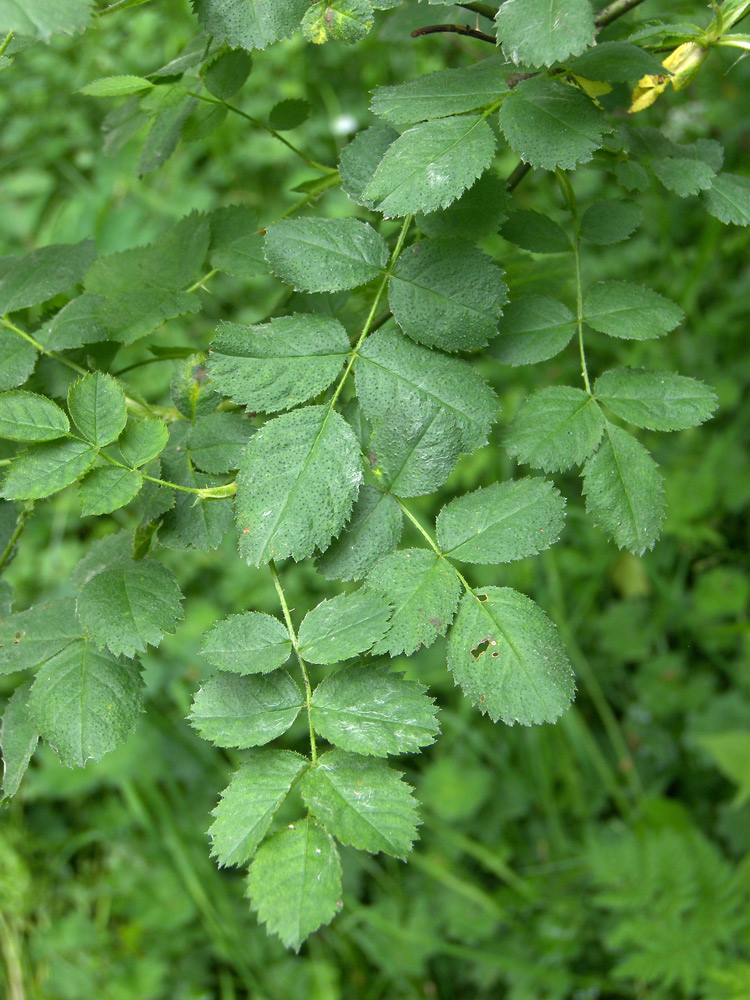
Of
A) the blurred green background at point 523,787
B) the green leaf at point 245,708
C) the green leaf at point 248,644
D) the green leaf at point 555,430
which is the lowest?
the blurred green background at point 523,787

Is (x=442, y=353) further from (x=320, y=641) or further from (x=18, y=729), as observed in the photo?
(x=18, y=729)

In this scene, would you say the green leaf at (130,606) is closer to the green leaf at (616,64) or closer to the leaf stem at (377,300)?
the leaf stem at (377,300)

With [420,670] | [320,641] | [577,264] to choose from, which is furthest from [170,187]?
[320,641]

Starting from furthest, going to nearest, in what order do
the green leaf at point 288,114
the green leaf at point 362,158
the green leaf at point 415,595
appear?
the green leaf at point 288,114
the green leaf at point 362,158
the green leaf at point 415,595

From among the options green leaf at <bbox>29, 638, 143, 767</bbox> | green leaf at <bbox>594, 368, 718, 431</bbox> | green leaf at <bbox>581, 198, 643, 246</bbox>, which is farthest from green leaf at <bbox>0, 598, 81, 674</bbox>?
green leaf at <bbox>581, 198, 643, 246</bbox>

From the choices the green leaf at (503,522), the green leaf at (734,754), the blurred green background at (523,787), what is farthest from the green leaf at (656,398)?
the green leaf at (734,754)

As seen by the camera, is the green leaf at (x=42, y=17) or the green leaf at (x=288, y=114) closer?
the green leaf at (x=42, y=17)

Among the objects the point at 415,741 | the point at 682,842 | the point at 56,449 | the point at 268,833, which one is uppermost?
the point at 56,449
